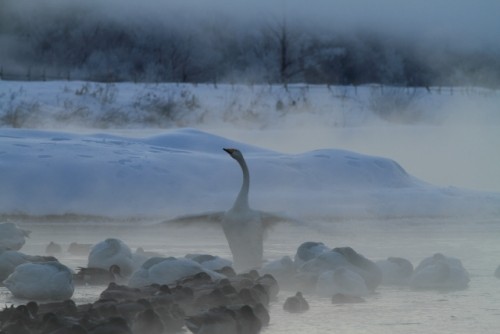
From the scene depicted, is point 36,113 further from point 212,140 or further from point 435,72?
point 435,72

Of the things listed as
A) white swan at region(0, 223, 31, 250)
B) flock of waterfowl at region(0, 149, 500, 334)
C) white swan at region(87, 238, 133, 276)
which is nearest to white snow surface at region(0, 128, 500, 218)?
white swan at region(0, 223, 31, 250)

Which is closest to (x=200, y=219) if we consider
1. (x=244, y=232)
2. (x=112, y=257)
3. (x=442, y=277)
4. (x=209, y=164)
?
(x=244, y=232)

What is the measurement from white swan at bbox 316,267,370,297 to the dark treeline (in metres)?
33.2

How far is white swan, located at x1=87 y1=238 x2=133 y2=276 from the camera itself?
8.12 meters

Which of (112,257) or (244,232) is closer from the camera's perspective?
(112,257)

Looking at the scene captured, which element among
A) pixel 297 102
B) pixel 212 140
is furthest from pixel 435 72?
pixel 212 140

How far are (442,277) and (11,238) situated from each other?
143 inches

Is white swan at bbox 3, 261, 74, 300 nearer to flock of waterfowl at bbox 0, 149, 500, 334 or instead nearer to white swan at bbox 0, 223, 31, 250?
flock of waterfowl at bbox 0, 149, 500, 334

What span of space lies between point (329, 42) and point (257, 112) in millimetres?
23525

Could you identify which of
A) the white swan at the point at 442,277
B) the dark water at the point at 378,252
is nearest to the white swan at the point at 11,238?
the dark water at the point at 378,252

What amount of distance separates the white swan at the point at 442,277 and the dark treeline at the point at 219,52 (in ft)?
107

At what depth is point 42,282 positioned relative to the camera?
6.99 meters

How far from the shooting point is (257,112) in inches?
1011

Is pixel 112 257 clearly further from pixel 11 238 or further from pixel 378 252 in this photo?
pixel 378 252
